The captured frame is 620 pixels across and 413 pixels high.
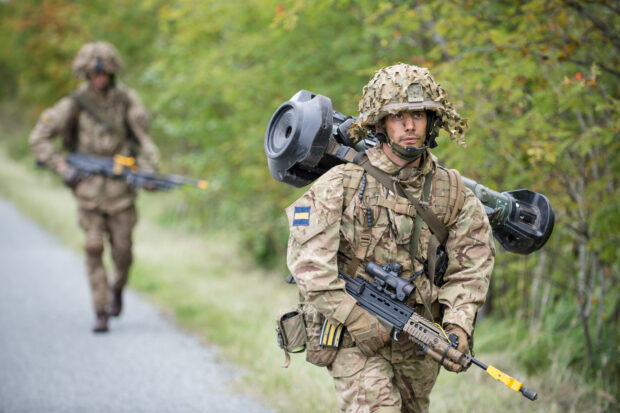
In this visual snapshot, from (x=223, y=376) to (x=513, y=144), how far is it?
9.52 feet

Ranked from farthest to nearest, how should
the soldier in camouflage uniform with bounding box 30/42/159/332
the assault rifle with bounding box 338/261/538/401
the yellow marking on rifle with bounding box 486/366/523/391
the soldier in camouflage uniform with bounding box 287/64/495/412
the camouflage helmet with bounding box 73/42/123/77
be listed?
the soldier in camouflage uniform with bounding box 30/42/159/332
the camouflage helmet with bounding box 73/42/123/77
the soldier in camouflage uniform with bounding box 287/64/495/412
the assault rifle with bounding box 338/261/538/401
the yellow marking on rifle with bounding box 486/366/523/391

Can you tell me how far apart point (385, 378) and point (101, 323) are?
179 inches

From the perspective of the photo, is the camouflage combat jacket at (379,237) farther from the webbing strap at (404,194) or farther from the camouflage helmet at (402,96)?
the camouflage helmet at (402,96)

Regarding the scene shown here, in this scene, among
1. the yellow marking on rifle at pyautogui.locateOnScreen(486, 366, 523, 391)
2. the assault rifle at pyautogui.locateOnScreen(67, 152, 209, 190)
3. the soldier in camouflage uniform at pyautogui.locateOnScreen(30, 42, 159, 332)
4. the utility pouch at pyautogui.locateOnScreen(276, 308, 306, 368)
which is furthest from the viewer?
the assault rifle at pyautogui.locateOnScreen(67, 152, 209, 190)

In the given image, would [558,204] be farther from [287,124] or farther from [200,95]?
[200,95]

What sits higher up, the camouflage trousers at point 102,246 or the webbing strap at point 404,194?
the webbing strap at point 404,194

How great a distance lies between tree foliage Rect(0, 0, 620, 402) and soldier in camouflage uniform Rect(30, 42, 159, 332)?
1132 millimetres

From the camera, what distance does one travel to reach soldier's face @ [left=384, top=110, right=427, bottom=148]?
2880 mm

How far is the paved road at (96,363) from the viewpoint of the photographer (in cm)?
477

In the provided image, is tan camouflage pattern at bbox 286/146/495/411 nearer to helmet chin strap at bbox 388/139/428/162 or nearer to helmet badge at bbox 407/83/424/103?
helmet chin strap at bbox 388/139/428/162

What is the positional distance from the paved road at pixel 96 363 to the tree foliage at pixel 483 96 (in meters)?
2.23

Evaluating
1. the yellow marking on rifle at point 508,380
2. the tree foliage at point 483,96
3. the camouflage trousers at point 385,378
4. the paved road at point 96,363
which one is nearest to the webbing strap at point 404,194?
the camouflage trousers at point 385,378

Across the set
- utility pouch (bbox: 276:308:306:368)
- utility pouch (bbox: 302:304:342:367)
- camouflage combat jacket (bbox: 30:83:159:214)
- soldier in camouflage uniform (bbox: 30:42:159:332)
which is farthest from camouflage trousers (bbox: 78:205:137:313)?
utility pouch (bbox: 302:304:342:367)

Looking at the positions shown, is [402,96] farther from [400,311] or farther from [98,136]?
[98,136]
